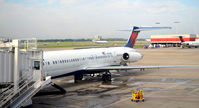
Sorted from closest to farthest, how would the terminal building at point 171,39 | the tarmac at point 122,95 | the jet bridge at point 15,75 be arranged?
1. the jet bridge at point 15,75
2. the tarmac at point 122,95
3. the terminal building at point 171,39

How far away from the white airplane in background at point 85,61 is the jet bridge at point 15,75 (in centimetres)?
505

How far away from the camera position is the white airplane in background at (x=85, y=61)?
1777 cm

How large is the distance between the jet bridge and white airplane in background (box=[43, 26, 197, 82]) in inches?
199

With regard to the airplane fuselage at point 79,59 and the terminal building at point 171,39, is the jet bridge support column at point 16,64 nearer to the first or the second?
the airplane fuselage at point 79,59

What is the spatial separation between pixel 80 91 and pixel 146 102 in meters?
5.47

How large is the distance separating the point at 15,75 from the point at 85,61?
10.6 metres

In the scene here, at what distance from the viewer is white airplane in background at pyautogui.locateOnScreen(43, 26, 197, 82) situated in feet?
58.3

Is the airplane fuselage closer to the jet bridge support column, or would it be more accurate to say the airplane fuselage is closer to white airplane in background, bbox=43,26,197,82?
white airplane in background, bbox=43,26,197,82

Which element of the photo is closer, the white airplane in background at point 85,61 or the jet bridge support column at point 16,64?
the jet bridge support column at point 16,64

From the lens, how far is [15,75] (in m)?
10.8

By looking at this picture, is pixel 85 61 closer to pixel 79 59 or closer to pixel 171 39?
pixel 79 59

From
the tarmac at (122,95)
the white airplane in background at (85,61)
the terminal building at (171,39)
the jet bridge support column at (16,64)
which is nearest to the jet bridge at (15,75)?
the jet bridge support column at (16,64)

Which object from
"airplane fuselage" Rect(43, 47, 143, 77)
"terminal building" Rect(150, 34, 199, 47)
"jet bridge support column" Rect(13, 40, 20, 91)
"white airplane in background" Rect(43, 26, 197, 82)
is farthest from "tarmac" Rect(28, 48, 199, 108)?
"terminal building" Rect(150, 34, 199, 47)

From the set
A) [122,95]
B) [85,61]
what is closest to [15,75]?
[122,95]
